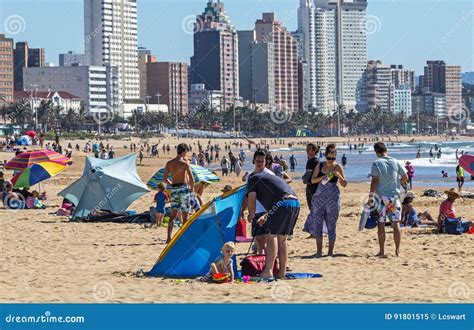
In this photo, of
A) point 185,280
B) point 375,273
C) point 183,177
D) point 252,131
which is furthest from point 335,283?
point 252,131

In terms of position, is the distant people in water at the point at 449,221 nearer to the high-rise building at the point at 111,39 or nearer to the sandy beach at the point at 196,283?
the sandy beach at the point at 196,283

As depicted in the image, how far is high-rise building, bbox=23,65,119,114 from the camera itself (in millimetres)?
167875

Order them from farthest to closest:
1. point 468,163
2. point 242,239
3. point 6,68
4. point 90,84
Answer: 1. point 90,84
2. point 6,68
3. point 468,163
4. point 242,239

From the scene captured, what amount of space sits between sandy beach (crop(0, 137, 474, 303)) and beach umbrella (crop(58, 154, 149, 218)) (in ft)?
2.33

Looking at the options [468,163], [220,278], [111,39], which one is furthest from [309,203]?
[111,39]

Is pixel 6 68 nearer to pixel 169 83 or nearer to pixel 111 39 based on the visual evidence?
pixel 111 39

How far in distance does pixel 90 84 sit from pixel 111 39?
23.6 m

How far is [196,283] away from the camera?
9398 mm

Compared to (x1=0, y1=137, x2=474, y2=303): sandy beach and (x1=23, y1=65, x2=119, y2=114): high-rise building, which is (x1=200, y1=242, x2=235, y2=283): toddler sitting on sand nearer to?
(x1=0, y1=137, x2=474, y2=303): sandy beach

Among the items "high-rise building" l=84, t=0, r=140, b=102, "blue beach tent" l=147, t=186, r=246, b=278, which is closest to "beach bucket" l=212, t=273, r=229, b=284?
"blue beach tent" l=147, t=186, r=246, b=278

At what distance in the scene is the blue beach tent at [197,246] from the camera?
987 centimetres

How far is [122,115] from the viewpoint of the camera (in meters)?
169
